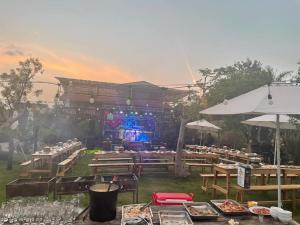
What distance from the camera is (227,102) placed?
4988mm

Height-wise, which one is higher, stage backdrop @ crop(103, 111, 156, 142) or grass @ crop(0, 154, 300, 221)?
stage backdrop @ crop(103, 111, 156, 142)

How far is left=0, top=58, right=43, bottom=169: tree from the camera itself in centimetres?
1262

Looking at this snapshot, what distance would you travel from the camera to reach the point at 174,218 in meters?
2.88

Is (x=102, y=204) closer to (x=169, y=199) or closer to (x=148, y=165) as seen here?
(x=169, y=199)

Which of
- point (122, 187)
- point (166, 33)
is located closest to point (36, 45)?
point (166, 33)

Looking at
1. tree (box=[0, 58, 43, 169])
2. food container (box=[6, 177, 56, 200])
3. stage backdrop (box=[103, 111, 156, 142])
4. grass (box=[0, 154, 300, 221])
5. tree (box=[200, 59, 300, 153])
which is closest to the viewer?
food container (box=[6, 177, 56, 200])

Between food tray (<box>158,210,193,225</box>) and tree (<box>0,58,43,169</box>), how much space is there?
1100 cm

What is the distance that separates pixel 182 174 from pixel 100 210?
675 cm

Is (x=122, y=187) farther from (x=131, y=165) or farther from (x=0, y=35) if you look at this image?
(x=0, y=35)

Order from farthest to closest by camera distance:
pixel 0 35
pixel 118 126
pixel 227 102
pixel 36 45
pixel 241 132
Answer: pixel 118 126, pixel 241 132, pixel 36 45, pixel 0 35, pixel 227 102

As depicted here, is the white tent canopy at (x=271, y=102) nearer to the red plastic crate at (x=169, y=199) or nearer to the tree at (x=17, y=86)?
the red plastic crate at (x=169, y=199)

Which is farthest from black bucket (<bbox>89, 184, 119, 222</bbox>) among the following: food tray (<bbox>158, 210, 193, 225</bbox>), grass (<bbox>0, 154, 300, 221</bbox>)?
grass (<bbox>0, 154, 300, 221</bbox>)

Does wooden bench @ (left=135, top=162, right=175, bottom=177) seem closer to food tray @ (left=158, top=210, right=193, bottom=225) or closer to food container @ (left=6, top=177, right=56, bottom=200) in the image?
food container @ (left=6, top=177, right=56, bottom=200)

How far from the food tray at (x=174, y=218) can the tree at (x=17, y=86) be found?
11.0 meters
